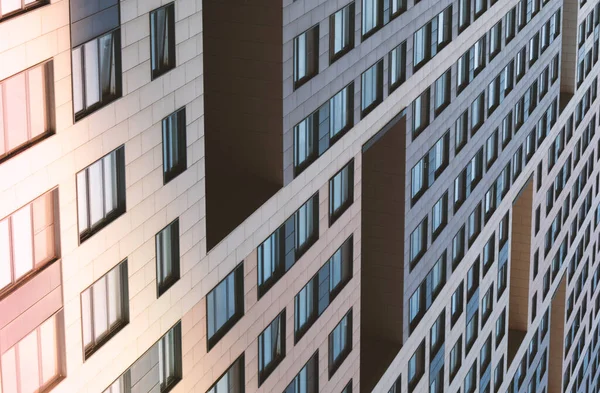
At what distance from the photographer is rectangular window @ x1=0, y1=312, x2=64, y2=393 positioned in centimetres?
2522

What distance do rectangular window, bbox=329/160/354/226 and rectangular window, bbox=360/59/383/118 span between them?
2.52m

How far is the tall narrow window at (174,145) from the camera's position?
98.8 feet

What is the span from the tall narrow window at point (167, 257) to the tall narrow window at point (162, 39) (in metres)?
4.36

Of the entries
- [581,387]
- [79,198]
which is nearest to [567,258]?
[581,387]

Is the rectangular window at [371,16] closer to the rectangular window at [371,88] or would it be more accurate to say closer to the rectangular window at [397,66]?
the rectangular window at [371,88]

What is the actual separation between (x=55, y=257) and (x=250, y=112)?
1305cm

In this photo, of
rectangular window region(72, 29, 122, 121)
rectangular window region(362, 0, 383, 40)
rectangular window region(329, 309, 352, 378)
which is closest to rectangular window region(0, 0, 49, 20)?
rectangular window region(72, 29, 122, 121)

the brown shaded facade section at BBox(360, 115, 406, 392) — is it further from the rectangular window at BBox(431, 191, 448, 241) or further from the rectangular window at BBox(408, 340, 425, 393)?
the rectangular window at BBox(431, 191, 448, 241)

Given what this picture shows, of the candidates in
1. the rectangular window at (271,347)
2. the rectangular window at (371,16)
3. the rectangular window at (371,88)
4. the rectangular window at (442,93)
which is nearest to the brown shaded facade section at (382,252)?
the rectangular window at (371,88)

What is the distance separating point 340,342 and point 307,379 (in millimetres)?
3863

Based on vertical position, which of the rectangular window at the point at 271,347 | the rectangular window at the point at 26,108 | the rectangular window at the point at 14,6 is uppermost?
the rectangular window at the point at 14,6

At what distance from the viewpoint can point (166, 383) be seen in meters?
32.5

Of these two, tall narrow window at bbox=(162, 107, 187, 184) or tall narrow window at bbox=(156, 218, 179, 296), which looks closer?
tall narrow window at bbox=(162, 107, 187, 184)

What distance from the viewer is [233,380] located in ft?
119
